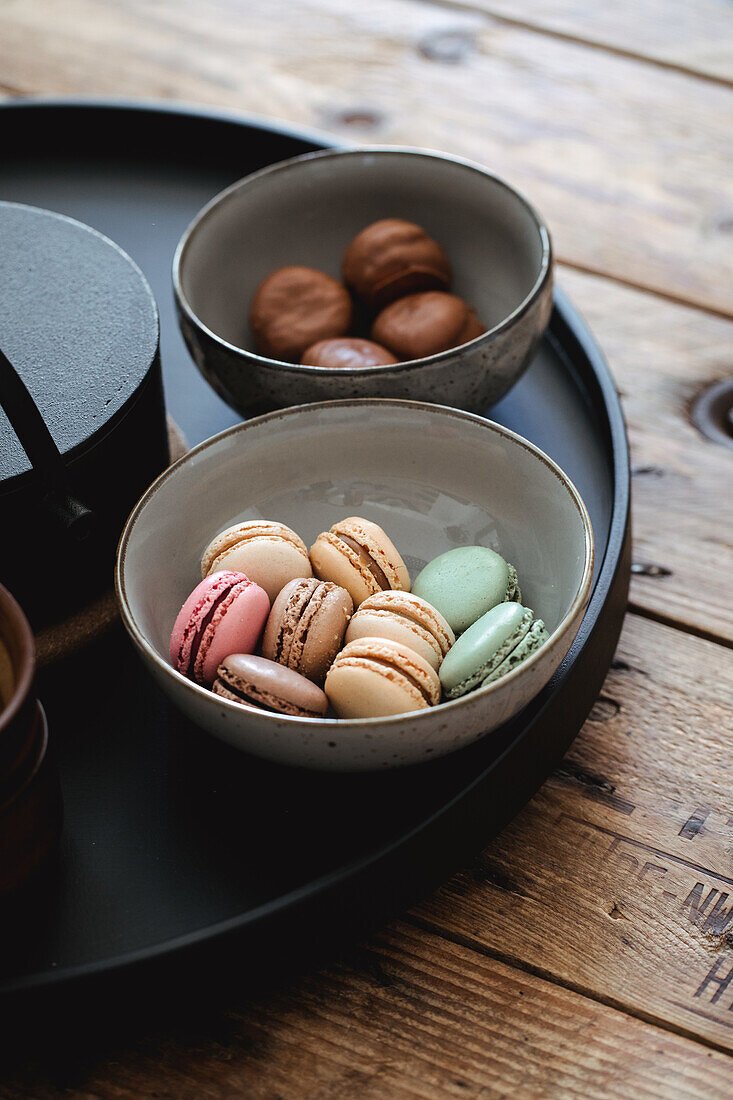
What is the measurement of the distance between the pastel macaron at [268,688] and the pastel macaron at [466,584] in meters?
0.09

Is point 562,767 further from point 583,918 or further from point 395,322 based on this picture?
point 395,322

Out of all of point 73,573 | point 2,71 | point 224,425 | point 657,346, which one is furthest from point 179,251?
point 2,71

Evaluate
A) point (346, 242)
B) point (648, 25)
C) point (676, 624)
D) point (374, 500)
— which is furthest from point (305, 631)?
point (648, 25)

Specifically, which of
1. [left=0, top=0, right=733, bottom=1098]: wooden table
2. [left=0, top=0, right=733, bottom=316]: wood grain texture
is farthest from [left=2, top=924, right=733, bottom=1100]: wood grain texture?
[left=0, top=0, right=733, bottom=316]: wood grain texture

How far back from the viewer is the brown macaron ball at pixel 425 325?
643 millimetres

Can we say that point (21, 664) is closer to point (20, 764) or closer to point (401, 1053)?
point (20, 764)

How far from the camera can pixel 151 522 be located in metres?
0.54

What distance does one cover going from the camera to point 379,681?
46cm

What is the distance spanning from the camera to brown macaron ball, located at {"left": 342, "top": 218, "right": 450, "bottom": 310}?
687 millimetres

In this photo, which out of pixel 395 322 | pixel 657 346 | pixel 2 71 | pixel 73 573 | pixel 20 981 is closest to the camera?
pixel 20 981

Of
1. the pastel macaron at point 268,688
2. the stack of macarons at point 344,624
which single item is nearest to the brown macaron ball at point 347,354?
the stack of macarons at point 344,624

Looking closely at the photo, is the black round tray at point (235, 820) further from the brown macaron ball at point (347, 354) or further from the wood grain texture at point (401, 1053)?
the brown macaron ball at point (347, 354)

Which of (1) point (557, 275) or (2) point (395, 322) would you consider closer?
(2) point (395, 322)

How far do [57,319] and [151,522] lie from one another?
0.39ft
